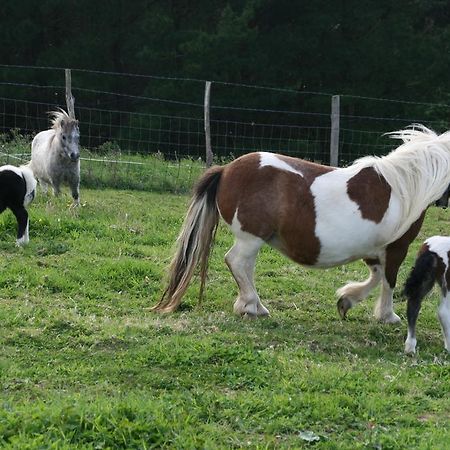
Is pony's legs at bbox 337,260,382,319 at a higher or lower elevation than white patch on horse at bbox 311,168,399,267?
lower

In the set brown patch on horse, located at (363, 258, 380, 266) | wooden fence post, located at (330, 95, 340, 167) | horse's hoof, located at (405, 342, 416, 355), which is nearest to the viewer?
horse's hoof, located at (405, 342, 416, 355)

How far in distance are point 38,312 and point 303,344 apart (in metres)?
1.95

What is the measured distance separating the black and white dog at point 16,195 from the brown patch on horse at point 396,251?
3669 millimetres

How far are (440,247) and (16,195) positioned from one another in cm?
444

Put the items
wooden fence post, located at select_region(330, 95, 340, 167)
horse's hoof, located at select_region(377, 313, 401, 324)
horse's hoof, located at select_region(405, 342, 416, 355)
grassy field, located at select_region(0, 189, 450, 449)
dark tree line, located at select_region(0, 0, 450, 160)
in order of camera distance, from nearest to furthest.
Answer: grassy field, located at select_region(0, 189, 450, 449) → horse's hoof, located at select_region(405, 342, 416, 355) → horse's hoof, located at select_region(377, 313, 401, 324) → wooden fence post, located at select_region(330, 95, 340, 167) → dark tree line, located at select_region(0, 0, 450, 160)

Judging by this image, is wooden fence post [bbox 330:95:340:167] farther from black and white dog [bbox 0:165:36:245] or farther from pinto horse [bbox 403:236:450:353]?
pinto horse [bbox 403:236:450:353]

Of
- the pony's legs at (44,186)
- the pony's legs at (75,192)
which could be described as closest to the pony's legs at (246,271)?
the pony's legs at (75,192)

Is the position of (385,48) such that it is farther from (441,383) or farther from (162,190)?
(441,383)

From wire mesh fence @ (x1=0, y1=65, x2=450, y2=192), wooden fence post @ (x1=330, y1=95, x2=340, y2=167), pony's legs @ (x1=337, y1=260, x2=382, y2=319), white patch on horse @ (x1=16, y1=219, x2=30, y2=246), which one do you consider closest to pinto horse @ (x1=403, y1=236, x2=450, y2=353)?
pony's legs @ (x1=337, y1=260, x2=382, y2=319)

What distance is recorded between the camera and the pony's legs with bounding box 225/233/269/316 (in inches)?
253

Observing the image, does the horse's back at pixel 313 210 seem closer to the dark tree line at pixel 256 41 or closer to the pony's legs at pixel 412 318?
the pony's legs at pixel 412 318

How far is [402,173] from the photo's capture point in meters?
6.47

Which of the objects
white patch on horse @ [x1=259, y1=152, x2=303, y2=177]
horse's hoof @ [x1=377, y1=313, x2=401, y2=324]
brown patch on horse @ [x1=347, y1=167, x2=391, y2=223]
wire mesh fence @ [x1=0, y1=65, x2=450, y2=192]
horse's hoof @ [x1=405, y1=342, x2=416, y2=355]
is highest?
white patch on horse @ [x1=259, y1=152, x2=303, y2=177]

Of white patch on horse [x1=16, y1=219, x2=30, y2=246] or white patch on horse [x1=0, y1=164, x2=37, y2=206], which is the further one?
white patch on horse [x1=0, y1=164, x2=37, y2=206]
